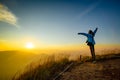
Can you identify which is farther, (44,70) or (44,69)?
(44,69)

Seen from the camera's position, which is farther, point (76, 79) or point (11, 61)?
point (11, 61)

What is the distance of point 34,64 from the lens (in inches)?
335

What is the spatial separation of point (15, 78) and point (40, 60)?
91.8 inches

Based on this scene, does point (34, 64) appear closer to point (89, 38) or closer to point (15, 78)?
point (15, 78)

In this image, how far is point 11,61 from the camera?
10744cm

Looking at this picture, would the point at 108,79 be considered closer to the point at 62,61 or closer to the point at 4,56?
the point at 62,61

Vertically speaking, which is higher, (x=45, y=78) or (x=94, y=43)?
(x=94, y=43)

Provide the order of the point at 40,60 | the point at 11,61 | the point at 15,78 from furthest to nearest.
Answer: the point at 11,61
the point at 40,60
the point at 15,78

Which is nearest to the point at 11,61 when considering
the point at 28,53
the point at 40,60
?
the point at 28,53

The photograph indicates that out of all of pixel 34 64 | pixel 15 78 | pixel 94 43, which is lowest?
pixel 15 78

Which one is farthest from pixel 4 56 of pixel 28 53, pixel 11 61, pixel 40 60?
pixel 40 60

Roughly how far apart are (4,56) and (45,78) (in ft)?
366

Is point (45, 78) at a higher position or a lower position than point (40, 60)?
lower

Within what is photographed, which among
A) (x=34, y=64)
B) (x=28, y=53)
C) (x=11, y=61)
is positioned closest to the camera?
(x=34, y=64)
